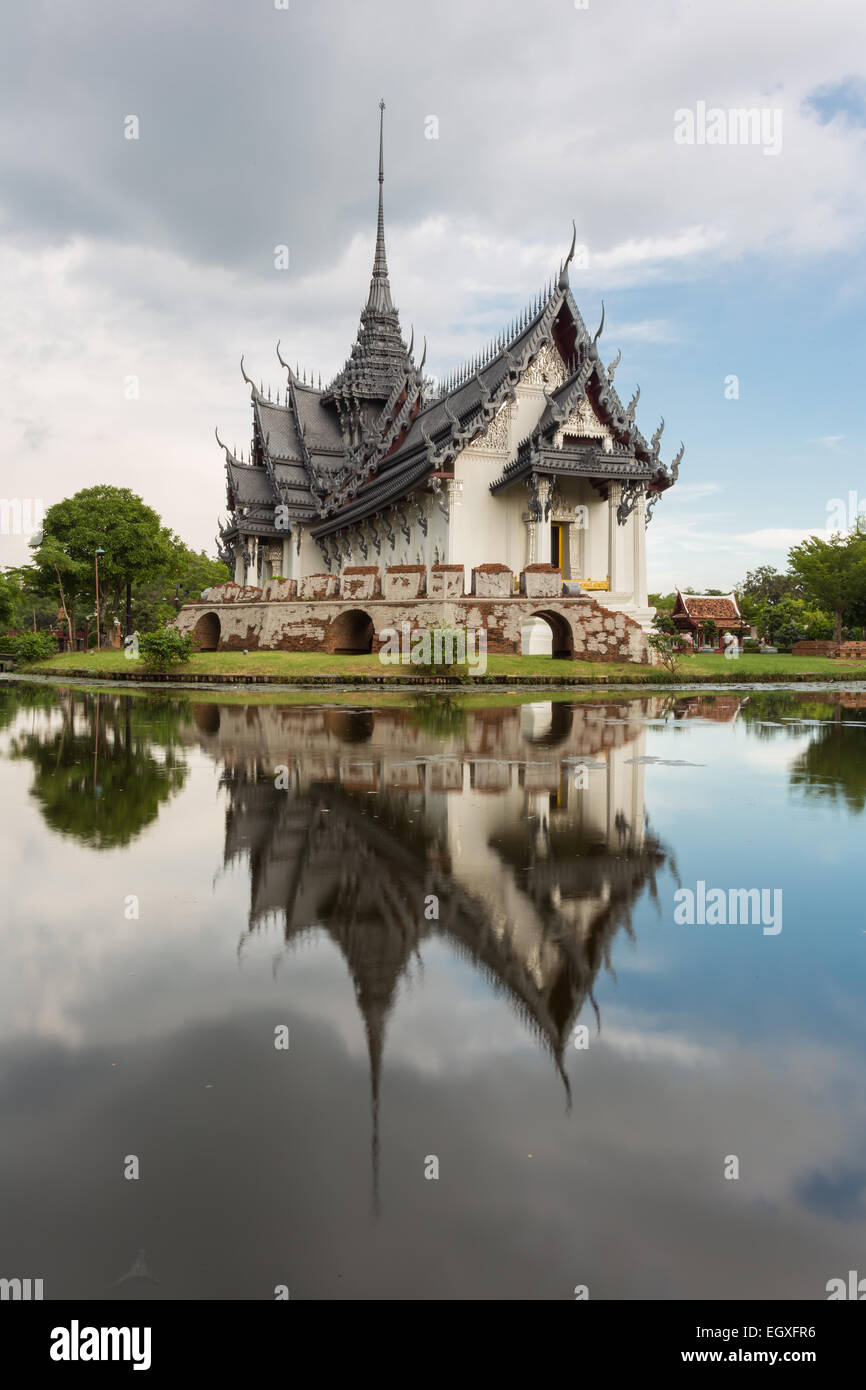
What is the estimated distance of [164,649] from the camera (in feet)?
101

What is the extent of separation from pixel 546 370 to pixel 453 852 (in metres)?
36.9

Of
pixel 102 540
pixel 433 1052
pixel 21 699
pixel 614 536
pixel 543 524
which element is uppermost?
pixel 102 540

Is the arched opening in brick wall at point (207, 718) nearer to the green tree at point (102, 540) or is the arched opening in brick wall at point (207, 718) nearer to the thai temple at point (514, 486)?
the thai temple at point (514, 486)

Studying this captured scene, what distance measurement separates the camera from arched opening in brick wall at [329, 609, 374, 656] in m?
33.2

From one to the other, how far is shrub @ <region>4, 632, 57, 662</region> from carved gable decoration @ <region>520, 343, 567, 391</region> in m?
28.9

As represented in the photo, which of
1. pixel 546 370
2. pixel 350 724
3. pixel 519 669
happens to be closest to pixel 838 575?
pixel 546 370

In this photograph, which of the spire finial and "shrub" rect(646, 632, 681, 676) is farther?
the spire finial

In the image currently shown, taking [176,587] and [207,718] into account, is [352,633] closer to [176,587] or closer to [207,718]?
[207,718]

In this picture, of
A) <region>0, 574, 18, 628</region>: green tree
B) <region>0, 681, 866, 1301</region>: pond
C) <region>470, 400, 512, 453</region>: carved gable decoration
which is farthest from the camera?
<region>0, 574, 18, 628</region>: green tree

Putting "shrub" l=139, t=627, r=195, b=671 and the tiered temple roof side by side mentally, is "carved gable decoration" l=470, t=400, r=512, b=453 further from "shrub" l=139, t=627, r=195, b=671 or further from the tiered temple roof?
"shrub" l=139, t=627, r=195, b=671

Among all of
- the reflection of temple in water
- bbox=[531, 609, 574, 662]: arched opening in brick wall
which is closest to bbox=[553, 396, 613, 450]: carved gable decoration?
bbox=[531, 609, 574, 662]: arched opening in brick wall

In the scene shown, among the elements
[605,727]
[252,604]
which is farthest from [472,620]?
[605,727]
